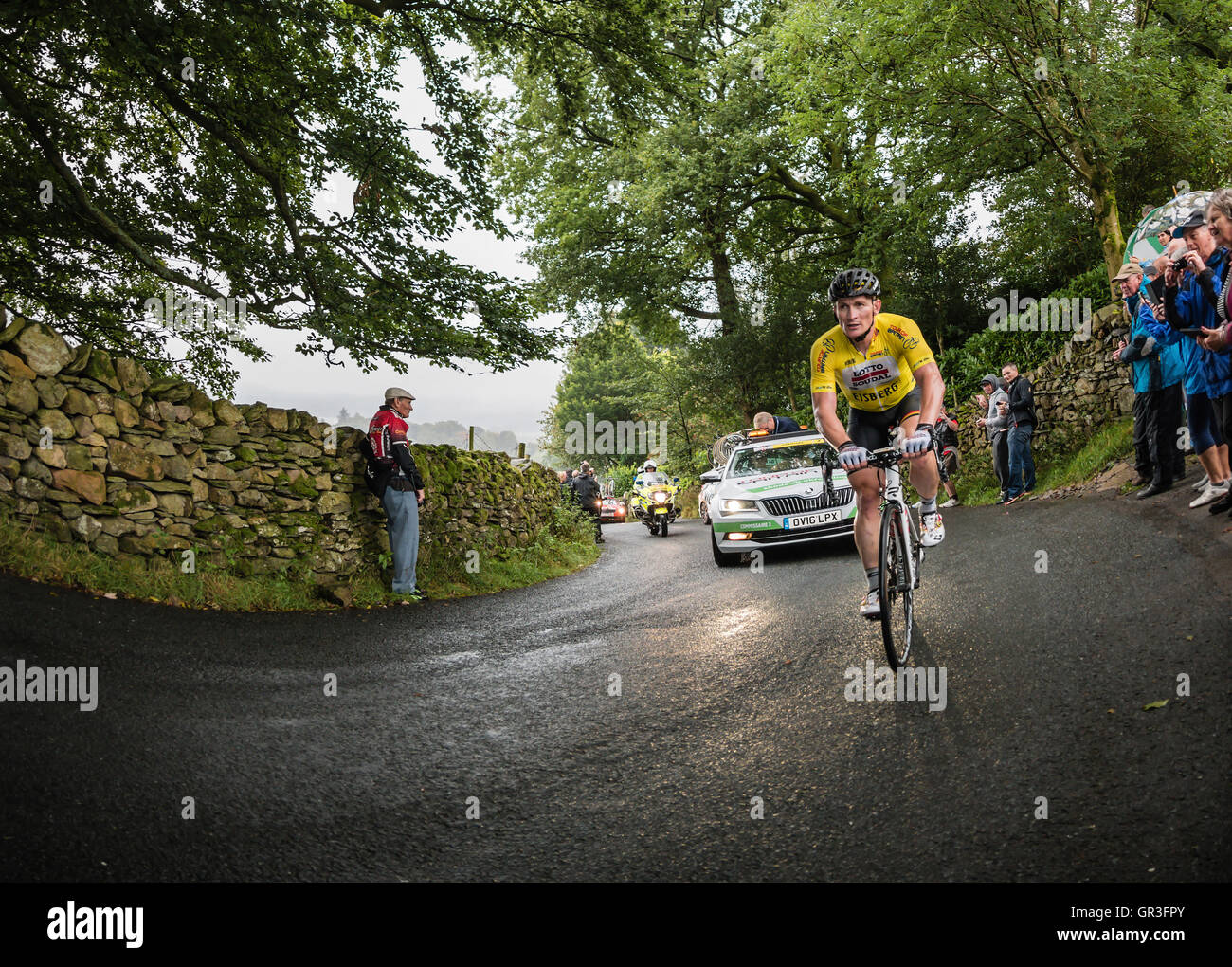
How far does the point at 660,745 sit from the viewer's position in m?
3.84

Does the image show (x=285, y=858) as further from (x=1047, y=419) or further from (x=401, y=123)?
(x=1047, y=419)

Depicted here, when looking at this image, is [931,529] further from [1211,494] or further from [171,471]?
[171,471]

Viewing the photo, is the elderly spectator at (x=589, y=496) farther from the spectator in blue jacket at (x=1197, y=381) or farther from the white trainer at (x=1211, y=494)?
the spectator in blue jacket at (x=1197, y=381)

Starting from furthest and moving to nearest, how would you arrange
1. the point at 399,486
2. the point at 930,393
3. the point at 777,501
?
1. the point at 777,501
2. the point at 399,486
3. the point at 930,393

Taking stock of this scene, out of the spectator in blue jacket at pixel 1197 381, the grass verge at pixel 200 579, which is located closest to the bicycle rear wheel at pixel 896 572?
the spectator in blue jacket at pixel 1197 381

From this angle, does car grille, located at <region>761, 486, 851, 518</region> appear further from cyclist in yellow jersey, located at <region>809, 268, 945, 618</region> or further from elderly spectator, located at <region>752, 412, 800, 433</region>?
cyclist in yellow jersey, located at <region>809, 268, 945, 618</region>

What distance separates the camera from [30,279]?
33.7 feet

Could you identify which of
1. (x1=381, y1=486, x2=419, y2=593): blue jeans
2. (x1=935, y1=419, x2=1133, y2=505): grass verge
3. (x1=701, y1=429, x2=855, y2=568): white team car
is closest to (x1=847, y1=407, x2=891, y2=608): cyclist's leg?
(x1=701, y1=429, x2=855, y2=568): white team car

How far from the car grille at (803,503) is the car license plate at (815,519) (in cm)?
7

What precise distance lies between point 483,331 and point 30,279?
21.2ft

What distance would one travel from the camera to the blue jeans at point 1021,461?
1179 cm

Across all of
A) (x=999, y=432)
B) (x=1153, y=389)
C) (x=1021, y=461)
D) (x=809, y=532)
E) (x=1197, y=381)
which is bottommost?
(x=809, y=532)
